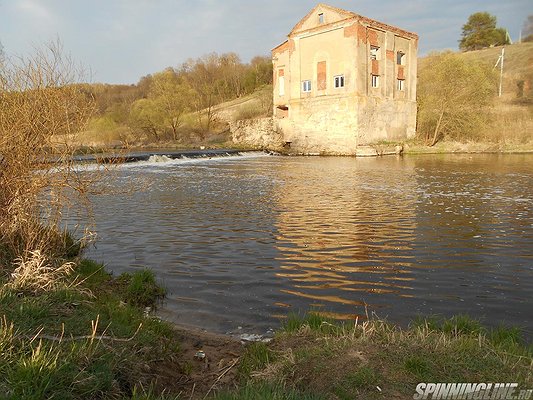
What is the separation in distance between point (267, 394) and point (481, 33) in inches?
4008

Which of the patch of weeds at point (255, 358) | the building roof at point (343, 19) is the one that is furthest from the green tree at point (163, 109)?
the patch of weeds at point (255, 358)

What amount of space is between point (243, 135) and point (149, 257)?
45.8 meters

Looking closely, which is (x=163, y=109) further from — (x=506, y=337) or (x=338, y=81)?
(x=506, y=337)

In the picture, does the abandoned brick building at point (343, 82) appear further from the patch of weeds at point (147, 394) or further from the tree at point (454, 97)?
the patch of weeds at point (147, 394)

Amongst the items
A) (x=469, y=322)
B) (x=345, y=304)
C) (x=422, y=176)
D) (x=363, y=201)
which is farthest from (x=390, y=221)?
(x=422, y=176)

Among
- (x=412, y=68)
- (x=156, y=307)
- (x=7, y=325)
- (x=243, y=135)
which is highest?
(x=412, y=68)

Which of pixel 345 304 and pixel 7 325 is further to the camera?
pixel 345 304

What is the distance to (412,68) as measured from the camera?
47.4 meters

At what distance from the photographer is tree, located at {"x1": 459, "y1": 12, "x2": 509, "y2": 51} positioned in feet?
286

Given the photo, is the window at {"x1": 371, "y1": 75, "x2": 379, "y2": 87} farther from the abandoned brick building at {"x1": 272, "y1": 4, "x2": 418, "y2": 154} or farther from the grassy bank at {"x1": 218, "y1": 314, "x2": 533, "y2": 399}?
the grassy bank at {"x1": 218, "y1": 314, "x2": 533, "y2": 399}

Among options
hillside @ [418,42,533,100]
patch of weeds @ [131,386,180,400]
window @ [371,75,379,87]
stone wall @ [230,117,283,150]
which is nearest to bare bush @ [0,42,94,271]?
patch of weeds @ [131,386,180,400]

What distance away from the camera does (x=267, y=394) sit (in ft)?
10.7

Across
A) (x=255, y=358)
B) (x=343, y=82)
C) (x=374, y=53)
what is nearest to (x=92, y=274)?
(x=255, y=358)

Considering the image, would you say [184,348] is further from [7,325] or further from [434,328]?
[434,328]
